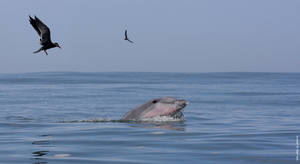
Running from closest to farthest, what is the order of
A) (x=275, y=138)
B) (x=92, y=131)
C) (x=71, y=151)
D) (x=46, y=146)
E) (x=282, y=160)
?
(x=282, y=160) → (x=71, y=151) → (x=46, y=146) → (x=275, y=138) → (x=92, y=131)

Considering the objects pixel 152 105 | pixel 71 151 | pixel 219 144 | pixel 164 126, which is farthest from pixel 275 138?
pixel 71 151

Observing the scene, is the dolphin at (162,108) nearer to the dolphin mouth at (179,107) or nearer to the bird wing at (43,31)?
the dolphin mouth at (179,107)

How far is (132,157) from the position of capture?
10.9 meters

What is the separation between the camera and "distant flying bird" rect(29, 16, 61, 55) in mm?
20531

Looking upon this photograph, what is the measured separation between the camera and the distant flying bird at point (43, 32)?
67.4 ft

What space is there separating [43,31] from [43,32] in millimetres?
38

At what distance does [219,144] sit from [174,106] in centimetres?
437

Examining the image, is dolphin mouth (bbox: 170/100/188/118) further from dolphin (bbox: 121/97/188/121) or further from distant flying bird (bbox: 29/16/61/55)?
distant flying bird (bbox: 29/16/61/55)

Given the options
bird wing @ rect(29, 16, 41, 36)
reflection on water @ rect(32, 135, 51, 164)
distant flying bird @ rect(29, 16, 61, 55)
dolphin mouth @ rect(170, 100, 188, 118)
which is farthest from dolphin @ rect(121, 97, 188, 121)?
bird wing @ rect(29, 16, 41, 36)

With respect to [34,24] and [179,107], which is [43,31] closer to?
[34,24]

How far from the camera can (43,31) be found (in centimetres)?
2098

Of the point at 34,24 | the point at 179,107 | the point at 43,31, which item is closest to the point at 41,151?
the point at 179,107

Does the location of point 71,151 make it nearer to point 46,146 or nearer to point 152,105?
point 46,146

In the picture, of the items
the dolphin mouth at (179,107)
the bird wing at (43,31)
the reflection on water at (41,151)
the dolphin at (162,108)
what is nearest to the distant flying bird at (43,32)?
the bird wing at (43,31)
